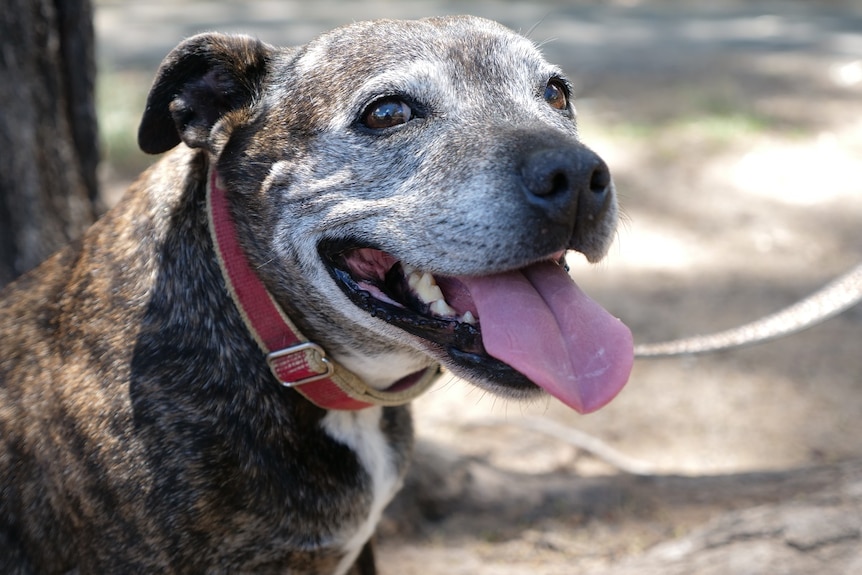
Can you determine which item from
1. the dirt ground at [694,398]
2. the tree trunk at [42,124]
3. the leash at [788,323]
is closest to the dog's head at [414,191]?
the dirt ground at [694,398]

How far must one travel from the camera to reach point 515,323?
2578mm

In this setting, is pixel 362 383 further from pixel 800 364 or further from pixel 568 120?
pixel 800 364

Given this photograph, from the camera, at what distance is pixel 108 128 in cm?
798

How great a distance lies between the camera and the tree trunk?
3.99 metres

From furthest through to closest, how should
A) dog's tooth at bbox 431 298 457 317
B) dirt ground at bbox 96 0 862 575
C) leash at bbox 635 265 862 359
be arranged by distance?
dirt ground at bbox 96 0 862 575 → leash at bbox 635 265 862 359 → dog's tooth at bbox 431 298 457 317

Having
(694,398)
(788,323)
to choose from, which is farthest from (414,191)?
(694,398)

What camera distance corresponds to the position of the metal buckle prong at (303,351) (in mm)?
2760

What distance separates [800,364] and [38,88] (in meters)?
4.10

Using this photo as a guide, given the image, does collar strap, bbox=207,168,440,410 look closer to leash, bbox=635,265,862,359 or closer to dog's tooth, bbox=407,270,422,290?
dog's tooth, bbox=407,270,422,290

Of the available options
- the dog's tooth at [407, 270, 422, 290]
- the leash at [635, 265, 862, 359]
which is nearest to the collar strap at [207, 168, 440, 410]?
the dog's tooth at [407, 270, 422, 290]

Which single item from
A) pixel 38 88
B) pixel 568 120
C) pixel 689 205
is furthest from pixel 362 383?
pixel 689 205

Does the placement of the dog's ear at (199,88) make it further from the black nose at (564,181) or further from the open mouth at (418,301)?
the black nose at (564,181)

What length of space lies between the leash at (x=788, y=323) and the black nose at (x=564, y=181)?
111cm

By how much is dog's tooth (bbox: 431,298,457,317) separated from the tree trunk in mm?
2216
